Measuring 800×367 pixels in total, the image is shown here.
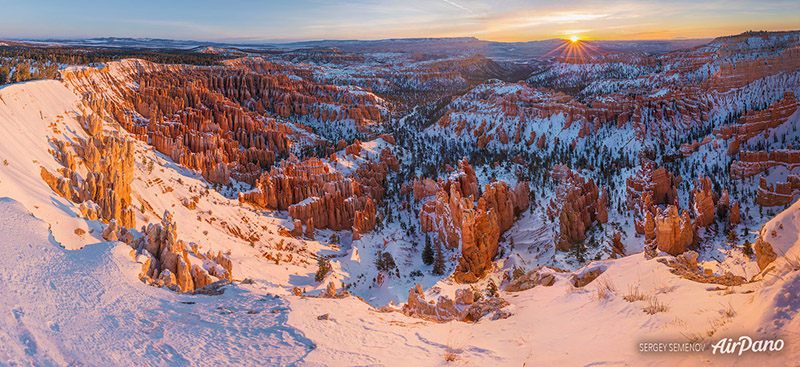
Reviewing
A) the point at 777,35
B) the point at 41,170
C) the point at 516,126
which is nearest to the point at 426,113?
the point at 516,126

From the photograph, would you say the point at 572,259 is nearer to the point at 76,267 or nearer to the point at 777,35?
the point at 76,267

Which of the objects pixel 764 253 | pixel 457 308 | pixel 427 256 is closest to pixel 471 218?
→ pixel 427 256

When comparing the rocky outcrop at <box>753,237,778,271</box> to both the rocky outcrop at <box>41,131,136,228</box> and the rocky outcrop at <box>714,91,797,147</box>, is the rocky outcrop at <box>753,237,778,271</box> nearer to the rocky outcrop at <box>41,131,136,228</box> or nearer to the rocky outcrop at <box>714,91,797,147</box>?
the rocky outcrop at <box>41,131,136,228</box>

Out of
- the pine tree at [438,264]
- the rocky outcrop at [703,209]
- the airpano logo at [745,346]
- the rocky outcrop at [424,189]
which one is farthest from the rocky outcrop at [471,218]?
the airpano logo at [745,346]

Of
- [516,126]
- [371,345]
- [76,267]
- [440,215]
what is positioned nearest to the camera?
[371,345]

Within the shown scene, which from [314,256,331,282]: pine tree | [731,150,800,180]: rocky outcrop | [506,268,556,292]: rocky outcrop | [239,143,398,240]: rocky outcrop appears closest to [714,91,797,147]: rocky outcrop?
[731,150,800,180]: rocky outcrop

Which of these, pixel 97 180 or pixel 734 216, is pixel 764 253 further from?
pixel 97 180
